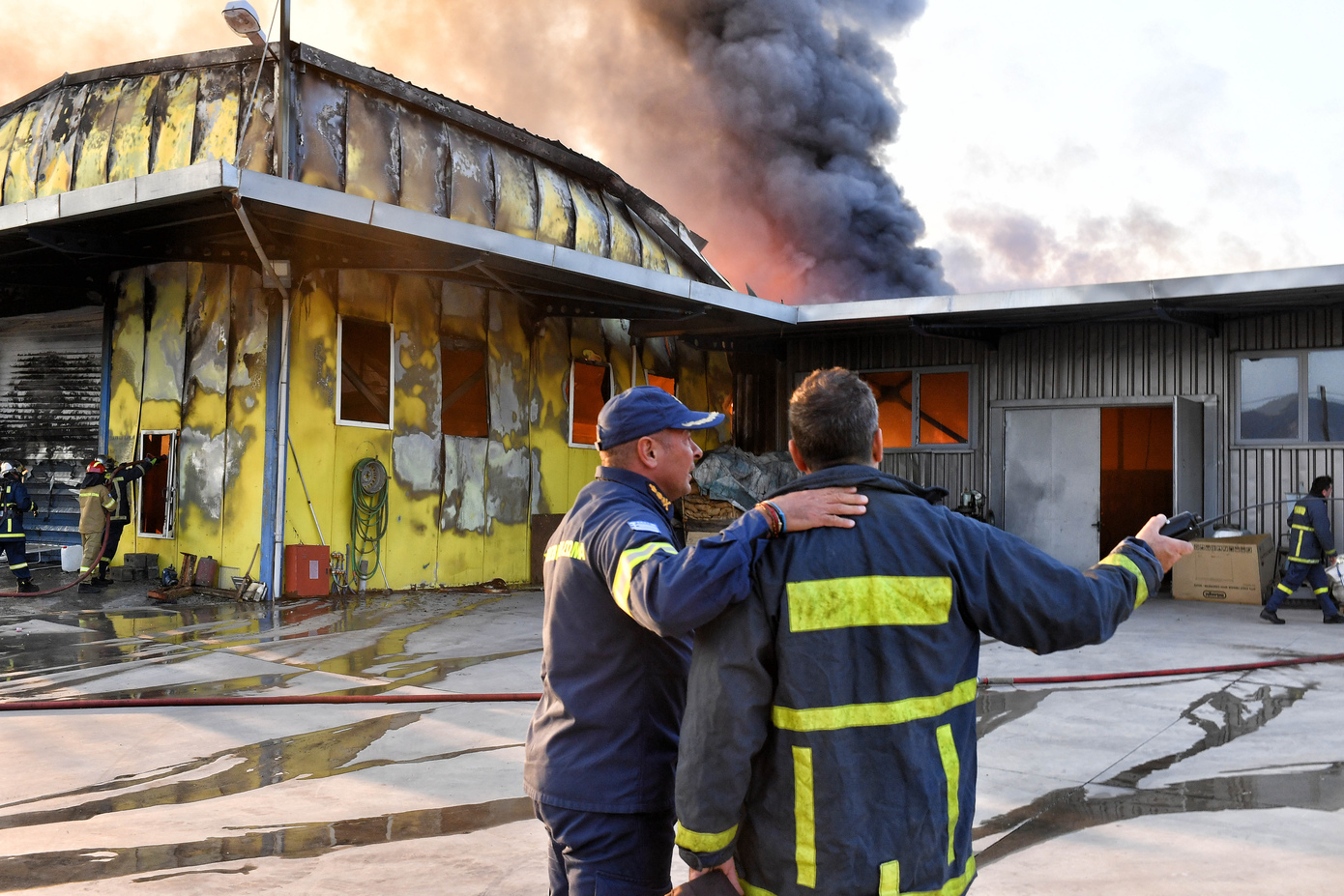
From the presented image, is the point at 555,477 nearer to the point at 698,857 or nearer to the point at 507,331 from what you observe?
the point at 507,331

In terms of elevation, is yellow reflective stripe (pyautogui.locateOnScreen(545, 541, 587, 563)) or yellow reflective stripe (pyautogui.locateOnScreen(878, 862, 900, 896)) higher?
yellow reflective stripe (pyautogui.locateOnScreen(545, 541, 587, 563))

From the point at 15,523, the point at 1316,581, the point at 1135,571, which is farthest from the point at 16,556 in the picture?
the point at 1316,581

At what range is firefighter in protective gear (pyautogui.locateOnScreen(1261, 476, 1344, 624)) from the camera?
991 cm

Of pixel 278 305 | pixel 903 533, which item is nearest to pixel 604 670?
pixel 903 533

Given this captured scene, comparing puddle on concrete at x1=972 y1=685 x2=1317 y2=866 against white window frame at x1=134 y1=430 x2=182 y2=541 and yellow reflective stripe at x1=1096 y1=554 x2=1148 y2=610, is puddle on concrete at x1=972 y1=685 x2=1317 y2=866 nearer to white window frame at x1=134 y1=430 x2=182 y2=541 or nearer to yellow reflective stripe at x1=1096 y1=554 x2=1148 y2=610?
yellow reflective stripe at x1=1096 y1=554 x2=1148 y2=610

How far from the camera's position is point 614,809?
2.15 m

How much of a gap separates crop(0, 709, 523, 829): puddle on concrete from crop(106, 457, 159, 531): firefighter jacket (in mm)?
7244

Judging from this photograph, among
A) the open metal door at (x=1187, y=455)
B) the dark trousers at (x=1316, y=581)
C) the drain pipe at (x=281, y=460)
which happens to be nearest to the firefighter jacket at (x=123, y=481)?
the drain pipe at (x=281, y=460)

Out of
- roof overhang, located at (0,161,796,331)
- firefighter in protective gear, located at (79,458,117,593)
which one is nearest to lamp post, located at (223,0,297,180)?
roof overhang, located at (0,161,796,331)

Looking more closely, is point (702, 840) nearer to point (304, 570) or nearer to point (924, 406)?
point (304, 570)

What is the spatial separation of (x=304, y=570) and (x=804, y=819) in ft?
32.6

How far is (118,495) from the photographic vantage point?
37.0 ft

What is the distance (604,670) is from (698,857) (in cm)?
49

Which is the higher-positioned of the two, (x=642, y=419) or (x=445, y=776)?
(x=642, y=419)
